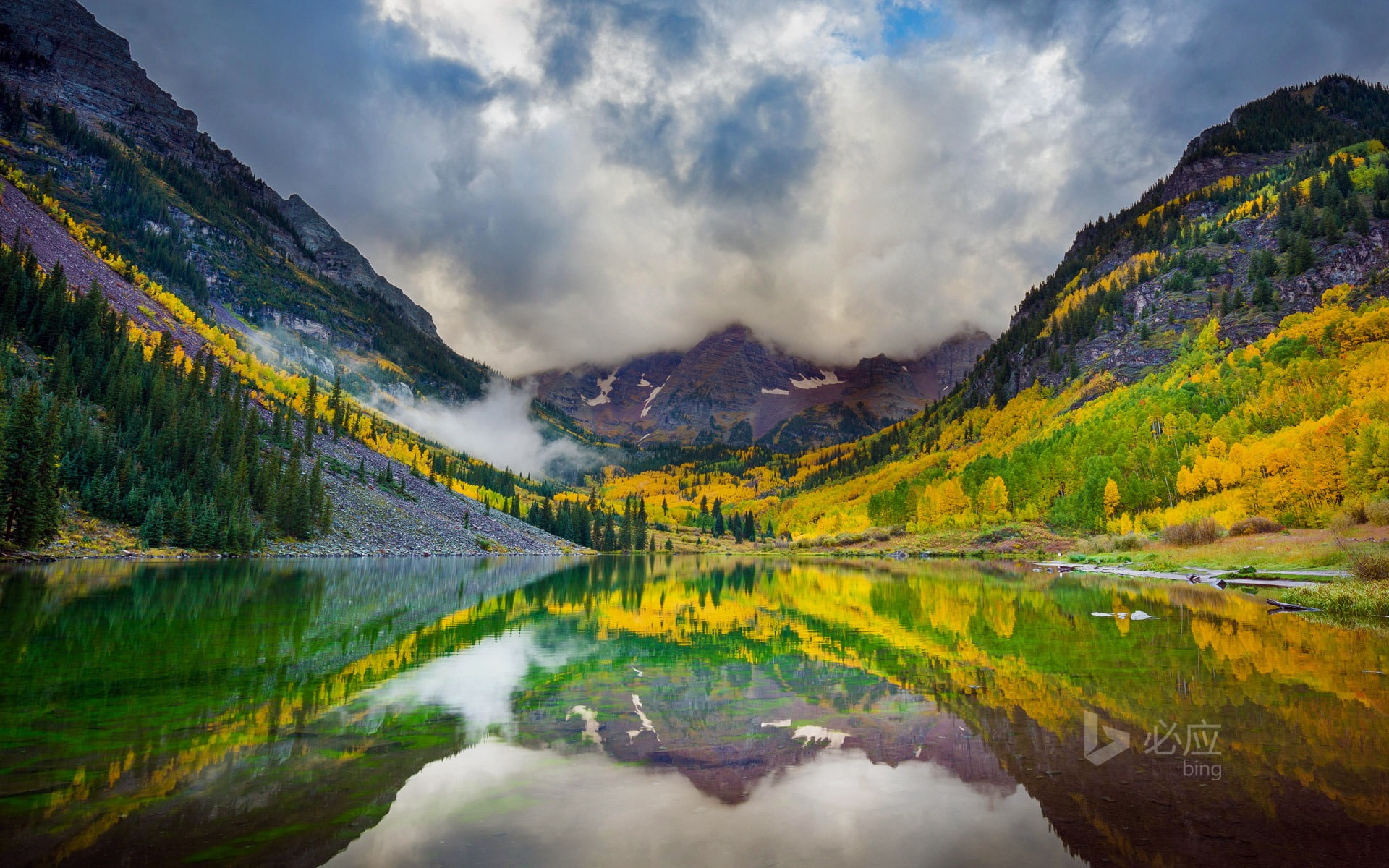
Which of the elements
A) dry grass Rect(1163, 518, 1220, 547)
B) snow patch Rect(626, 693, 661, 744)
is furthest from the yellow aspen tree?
snow patch Rect(626, 693, 661, 744)

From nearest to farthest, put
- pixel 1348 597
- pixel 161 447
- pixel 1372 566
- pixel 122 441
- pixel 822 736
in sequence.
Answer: pixel 822 736, pixel 1348 597, pixel 1372 566, pixel 122 441, pixel 161 447

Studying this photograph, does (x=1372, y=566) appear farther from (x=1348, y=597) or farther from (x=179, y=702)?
(x=179, y=702)

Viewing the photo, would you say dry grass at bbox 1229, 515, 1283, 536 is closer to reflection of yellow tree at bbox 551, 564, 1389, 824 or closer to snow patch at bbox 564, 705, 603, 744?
reflection of yellow tree at bbox 551, 564, 1389, 824

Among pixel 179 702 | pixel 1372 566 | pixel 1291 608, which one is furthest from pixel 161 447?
pixel 1372 566

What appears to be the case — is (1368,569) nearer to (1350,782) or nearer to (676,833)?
(1350,782)

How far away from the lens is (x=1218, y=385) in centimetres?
10625

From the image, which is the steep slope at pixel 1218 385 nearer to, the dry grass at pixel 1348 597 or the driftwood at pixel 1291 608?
the dry grass at pixel 1348 597

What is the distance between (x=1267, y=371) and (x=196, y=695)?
5068 inches

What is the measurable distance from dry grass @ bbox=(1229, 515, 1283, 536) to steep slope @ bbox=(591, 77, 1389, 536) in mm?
2329

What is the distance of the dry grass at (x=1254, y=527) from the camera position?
192ft

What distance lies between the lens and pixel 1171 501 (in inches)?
3482

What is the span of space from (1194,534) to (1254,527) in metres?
5.77

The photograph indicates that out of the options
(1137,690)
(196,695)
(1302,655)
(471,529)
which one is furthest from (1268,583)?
(471,529)

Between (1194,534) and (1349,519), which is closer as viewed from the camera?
(1349,519)
